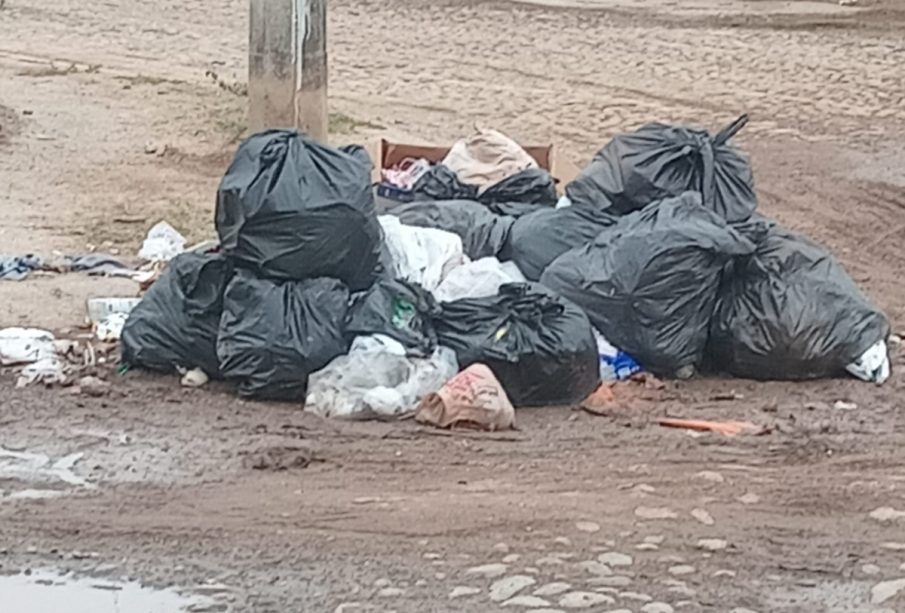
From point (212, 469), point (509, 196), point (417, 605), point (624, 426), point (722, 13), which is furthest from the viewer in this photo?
point (722, 13)

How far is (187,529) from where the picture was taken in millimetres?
4656

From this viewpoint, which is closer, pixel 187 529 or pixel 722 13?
pixel 187 529

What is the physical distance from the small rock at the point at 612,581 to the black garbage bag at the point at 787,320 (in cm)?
212

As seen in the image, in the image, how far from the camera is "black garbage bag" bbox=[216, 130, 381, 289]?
5.99 metres

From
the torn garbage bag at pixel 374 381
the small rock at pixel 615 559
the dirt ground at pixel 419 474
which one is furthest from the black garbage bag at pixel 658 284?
the small rock at pixel 615 559

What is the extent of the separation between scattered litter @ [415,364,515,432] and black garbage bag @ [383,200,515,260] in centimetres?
108

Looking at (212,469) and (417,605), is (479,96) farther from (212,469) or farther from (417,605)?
(417,605)

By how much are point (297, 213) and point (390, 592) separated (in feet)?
6.85

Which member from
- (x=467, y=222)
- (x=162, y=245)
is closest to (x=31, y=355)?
(x=162, y=245)

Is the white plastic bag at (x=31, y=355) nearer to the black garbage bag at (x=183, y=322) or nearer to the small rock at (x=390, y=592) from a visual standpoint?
the black garbage bag at (x=183, y=322)

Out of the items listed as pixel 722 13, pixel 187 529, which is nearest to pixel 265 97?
pixel 187 529

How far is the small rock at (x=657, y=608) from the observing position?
13.5 ft

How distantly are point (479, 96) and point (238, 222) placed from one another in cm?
654

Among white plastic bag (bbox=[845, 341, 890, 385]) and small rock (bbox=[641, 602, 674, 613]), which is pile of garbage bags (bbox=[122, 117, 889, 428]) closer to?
white plastic bag (bbox=[845, 341, 890, 385])
